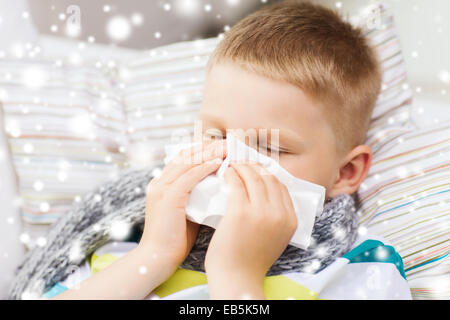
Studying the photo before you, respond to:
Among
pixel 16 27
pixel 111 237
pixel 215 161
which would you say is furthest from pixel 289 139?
pixel 16 27

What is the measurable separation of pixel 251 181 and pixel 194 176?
121 millimetres

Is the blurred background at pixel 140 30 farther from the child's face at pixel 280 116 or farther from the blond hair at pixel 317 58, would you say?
the child's face at pixel 280 116

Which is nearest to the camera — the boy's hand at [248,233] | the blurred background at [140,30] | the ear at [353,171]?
the boy's hand at [248,233]

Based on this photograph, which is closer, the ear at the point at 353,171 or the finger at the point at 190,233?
the finger at the point at 190,233

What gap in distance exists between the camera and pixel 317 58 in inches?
36.3

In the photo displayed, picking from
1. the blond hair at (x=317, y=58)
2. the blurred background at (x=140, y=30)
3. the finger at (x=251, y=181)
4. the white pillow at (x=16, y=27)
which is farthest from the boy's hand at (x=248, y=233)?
the white pillow at (x=16, y=27)

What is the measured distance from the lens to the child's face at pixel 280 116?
2.78 ft

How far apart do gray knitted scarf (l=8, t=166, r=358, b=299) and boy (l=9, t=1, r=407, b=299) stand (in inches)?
3.2

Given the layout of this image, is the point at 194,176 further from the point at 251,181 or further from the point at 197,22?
the point at 197,22

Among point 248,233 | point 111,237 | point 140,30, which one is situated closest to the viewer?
point 248,233

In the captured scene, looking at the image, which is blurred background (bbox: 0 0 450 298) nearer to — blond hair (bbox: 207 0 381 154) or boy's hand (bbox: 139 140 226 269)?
blond hair (bbox: 207 0 381 154)

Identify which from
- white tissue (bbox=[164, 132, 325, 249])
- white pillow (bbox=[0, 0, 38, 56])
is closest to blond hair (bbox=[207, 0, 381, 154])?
white tissue (bbox=[164, 132, 325, 249])
